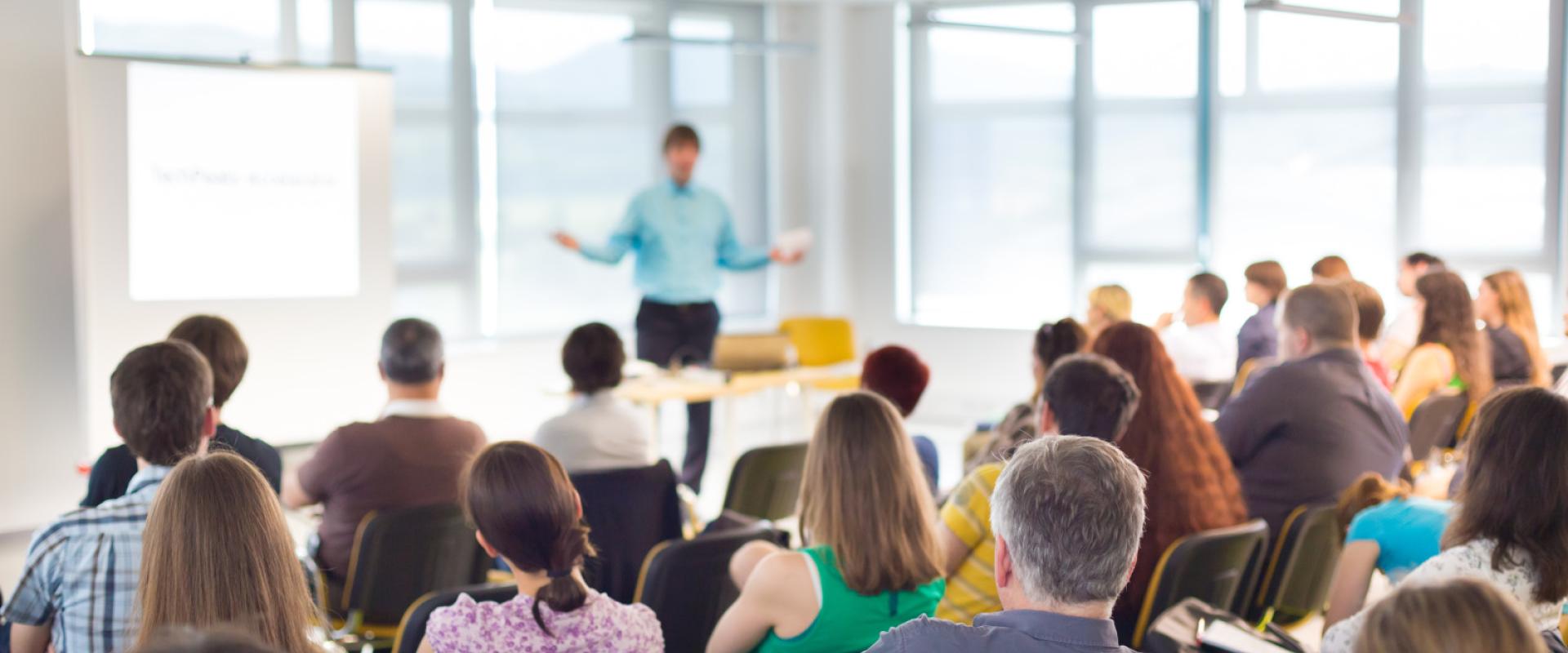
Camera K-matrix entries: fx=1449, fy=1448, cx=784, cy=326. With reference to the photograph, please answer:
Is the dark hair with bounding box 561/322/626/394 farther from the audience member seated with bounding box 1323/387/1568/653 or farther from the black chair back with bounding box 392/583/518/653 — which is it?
the audience member seated with bounding box 1323/387/1568/653

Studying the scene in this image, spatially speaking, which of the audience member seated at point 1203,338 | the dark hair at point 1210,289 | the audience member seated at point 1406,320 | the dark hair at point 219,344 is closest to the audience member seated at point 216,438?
the dark hair at point 219,344

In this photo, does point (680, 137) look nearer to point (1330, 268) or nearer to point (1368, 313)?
point (1330, 268)

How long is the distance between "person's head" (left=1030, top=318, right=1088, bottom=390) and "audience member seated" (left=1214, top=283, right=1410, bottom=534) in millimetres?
474

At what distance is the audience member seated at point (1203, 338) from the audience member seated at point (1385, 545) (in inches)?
123

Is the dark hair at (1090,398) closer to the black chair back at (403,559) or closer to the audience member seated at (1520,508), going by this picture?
the audience member seated at (1520,508)

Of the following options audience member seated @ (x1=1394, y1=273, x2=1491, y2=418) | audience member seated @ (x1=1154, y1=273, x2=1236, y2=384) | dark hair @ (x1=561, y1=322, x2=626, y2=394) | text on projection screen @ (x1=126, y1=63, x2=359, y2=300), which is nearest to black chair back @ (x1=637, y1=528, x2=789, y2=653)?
dark hair @ (x1=561, y1=322, x2=626, y2=394)

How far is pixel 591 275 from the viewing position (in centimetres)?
865

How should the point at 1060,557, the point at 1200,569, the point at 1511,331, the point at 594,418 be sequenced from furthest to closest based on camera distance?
the point at 1511,331 → the point at 594,418 → the point at 1200,569 → the point at 1060,557

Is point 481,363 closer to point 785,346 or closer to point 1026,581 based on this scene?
point 785,346


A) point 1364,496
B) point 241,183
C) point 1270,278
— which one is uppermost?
point 241,183

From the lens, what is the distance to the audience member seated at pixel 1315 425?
398 centimetres

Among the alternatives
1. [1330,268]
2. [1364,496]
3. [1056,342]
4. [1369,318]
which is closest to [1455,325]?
[1369,318]

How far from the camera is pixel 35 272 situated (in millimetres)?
6020

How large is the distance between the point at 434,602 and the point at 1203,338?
454cm
